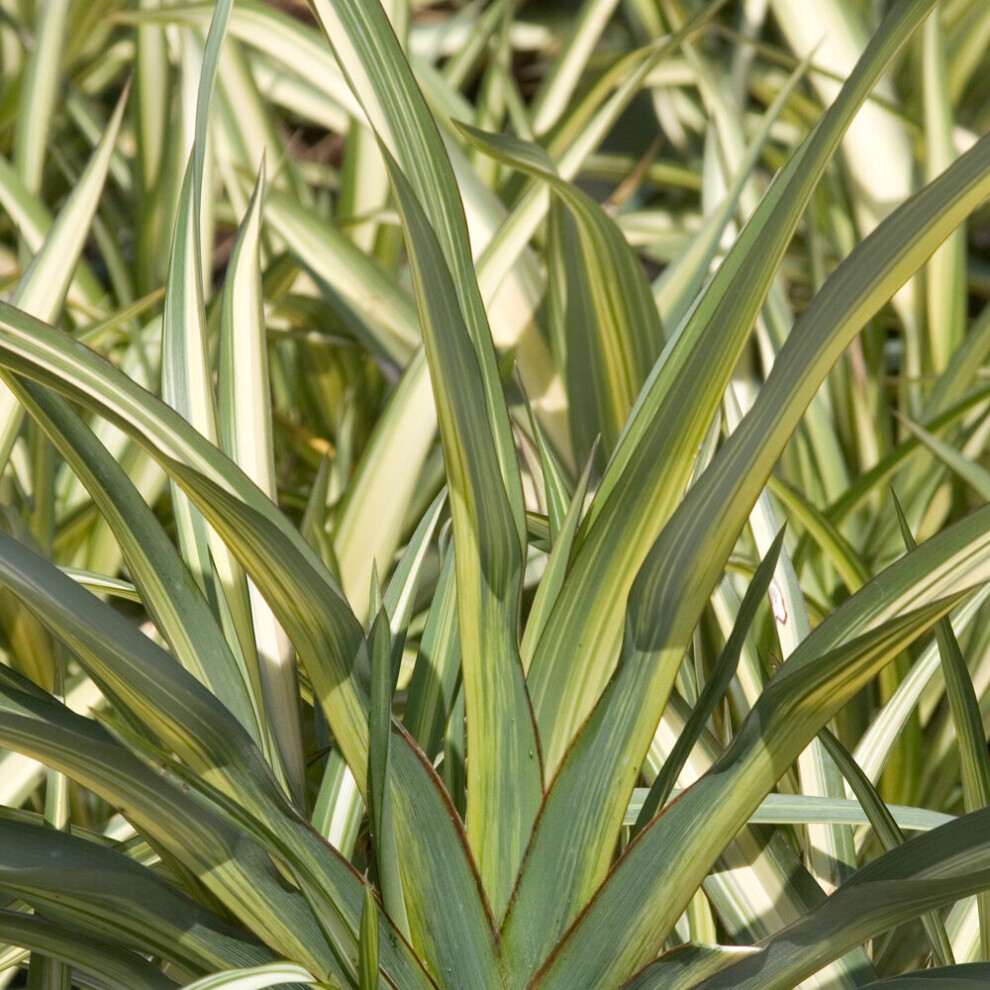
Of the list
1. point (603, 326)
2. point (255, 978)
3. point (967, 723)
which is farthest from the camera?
point (603, 326)

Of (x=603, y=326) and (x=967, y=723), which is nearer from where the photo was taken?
(x=967, y=723)

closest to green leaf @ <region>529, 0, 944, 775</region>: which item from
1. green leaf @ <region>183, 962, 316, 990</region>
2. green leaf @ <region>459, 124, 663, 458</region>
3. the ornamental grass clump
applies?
the ornamental grass clump

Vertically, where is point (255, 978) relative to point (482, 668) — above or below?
below

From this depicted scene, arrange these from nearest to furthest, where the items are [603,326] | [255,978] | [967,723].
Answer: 1. [255,978]
2. [967,723]
3. [603,326]

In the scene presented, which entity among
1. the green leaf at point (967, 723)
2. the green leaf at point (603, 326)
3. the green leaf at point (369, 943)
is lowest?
the green leaf at point (369, 943)

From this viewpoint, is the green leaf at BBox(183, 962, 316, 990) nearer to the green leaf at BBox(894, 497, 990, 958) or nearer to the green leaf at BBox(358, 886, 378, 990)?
the green leaf at BBox(358, 886, 378, 990)

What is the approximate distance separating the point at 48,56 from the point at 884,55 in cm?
111

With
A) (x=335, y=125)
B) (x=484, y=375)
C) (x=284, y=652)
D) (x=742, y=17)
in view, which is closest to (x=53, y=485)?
(x=284, y=652)

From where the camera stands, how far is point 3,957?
1.82 ft

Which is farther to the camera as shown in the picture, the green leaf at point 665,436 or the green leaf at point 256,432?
the green leaf at point 256,432

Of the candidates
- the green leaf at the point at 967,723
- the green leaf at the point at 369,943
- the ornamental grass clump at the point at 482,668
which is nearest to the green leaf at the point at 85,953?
the ornamental grass clump at the point at 482,668

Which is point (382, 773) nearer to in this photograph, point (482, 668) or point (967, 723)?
point (482, 668)

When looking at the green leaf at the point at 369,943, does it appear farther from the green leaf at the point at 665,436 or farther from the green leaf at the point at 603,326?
the green leaf at the point at 603,326

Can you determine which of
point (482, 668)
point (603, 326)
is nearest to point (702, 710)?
point (482, 668)
